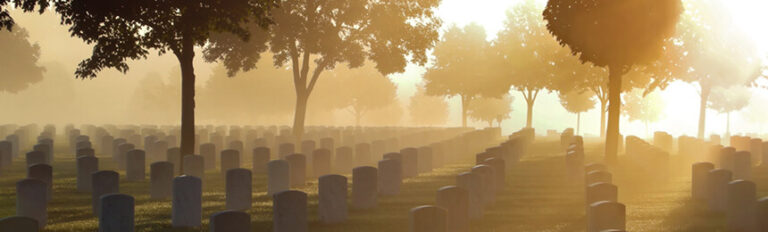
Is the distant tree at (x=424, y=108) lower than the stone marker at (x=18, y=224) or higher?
higher

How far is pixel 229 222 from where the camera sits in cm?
935

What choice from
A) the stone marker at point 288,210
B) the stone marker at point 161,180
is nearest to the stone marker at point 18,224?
the stone marker at point 288,210

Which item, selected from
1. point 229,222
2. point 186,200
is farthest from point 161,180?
point 229,222

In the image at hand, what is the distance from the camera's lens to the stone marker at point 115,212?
10883 mm

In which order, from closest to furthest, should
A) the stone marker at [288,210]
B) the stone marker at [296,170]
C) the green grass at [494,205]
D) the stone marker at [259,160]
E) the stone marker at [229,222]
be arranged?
1. the stone marker at [229,222]
2. the stone marker at [288,210]
3. the green grass at [494,205]
4. the stone marker at [296,170]
5. the stone marker at [259,160]

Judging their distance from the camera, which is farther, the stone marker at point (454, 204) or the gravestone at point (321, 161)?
the gravestone at point (321, 161)

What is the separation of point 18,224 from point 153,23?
11005mm

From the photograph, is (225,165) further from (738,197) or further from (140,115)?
(140,115)

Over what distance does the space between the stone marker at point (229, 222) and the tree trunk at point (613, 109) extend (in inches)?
689

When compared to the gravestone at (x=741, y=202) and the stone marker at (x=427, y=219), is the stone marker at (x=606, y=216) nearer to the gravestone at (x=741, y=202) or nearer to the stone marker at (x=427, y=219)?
the stone marker at (x=427, y=219)

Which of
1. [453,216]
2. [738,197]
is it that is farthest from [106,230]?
[738,197]

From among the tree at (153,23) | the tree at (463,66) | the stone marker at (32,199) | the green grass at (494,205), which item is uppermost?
the tree at (463,66)

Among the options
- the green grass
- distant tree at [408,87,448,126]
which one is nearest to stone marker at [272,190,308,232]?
the green grass

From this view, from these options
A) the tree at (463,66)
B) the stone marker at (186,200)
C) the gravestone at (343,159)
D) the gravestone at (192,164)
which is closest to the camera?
the stone marker at (186,200)
